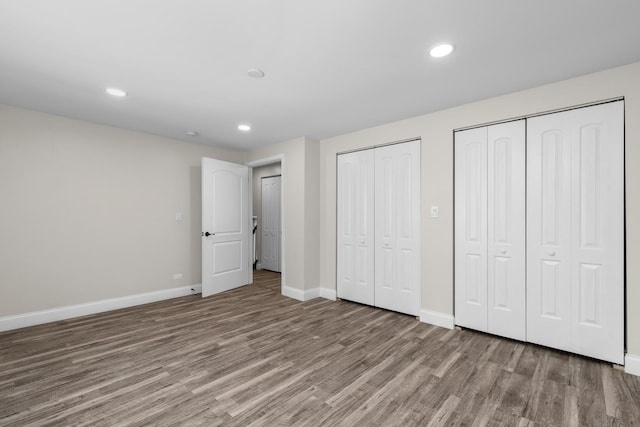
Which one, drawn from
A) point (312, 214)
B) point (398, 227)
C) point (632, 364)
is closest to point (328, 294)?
point (312, 214)

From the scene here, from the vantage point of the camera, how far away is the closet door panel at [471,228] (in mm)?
3123

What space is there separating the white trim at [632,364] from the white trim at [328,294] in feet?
10.1

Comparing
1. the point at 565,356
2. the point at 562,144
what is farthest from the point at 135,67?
the point at 565,356

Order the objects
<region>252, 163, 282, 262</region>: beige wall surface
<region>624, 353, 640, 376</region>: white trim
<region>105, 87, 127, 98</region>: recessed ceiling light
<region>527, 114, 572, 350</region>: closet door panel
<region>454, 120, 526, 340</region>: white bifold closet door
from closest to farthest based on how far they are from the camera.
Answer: <region>624, 353, 640, 376</region>: white trim → <region>527, 114, 572, 350</region>: closet door panel → <region>105, 87, 127, 98</region>: recessed ceiling light → <region>454, 120, 526, 340</region>: white bifold closet door → <region>252, 163, 282, 262</region>: beige wall surface

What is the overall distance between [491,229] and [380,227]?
134 cm

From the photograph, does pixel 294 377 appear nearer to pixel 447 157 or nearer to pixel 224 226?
pixel 447 157

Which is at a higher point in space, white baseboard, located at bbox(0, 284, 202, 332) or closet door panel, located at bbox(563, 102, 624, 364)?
closet door panel, located at bbox(563, 102, 624, 364)

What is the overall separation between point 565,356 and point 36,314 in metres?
5.61

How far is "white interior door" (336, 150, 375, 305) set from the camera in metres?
4.12

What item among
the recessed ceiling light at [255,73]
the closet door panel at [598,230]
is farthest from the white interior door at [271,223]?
the closet door panel at [598,230]

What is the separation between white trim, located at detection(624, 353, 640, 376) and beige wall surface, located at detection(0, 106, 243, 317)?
5.21 meters

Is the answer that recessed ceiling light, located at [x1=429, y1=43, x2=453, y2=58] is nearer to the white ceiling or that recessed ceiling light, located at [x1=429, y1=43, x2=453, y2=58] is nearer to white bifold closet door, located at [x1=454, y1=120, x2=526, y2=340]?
the white ceiling

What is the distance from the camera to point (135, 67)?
7.85 feet

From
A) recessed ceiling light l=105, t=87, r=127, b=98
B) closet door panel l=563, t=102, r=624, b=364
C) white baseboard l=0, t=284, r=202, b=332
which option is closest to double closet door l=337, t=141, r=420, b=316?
closet door panel l=563, t=102, r=624, b=364
